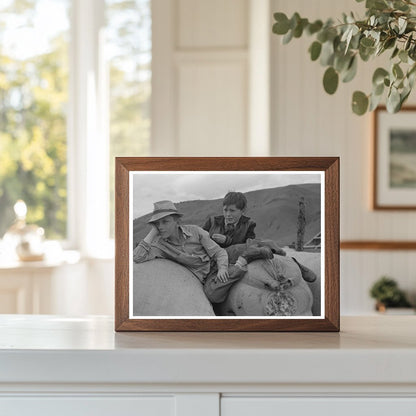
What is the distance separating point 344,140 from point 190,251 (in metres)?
2.70

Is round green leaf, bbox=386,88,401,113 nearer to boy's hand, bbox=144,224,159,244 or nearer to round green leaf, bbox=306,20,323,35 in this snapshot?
round green leaf, bbox=306,20,323,35

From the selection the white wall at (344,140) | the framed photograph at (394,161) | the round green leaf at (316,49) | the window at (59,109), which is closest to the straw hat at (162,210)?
the round green leaf at (316,49)

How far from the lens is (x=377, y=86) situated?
0.65m

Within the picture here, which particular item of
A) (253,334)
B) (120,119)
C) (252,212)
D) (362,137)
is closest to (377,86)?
(252,212)

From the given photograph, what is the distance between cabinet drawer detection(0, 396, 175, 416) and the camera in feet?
1.92

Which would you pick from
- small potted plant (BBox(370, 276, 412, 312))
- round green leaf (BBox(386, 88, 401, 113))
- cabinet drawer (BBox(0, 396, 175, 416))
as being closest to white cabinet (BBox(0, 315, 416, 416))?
cabinet drawer (BBox(0, 396, 175, 416))

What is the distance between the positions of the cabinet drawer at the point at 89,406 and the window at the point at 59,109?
353cm

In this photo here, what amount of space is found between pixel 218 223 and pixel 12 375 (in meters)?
0.26

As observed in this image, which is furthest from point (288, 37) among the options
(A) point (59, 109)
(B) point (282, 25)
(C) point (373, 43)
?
(A) point (59, 109)

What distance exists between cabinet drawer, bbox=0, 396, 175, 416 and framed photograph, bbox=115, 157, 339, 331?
3.9 inches

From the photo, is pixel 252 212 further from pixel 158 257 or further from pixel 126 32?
pixel 126 32

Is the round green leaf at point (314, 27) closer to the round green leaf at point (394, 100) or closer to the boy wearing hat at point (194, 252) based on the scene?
the round green leaf at point (394, 100)

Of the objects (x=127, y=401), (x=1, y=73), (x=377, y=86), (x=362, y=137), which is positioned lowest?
(x=127, y=401)

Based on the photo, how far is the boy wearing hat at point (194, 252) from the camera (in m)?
0.65
